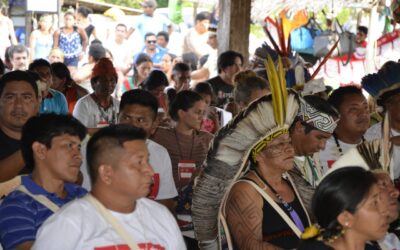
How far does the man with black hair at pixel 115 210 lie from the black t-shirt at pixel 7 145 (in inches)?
52.2

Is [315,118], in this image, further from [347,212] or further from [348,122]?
[347,212]

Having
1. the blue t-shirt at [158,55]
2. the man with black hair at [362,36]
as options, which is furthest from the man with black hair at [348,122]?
the man with black hair at [362,36]

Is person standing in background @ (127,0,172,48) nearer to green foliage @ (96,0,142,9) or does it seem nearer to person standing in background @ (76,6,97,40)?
person standing in background @ (76,6,97,40)

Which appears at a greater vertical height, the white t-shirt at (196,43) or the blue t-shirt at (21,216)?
the white t-shirt at (196,43)

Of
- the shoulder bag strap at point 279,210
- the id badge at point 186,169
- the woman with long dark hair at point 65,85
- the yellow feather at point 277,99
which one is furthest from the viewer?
the woman with long dark hair at point 65,85

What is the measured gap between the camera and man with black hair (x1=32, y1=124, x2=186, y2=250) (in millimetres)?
3553

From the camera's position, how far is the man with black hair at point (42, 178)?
154 inches

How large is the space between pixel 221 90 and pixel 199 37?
17.3ft

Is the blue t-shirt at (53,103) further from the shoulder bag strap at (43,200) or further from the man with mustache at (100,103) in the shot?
the shoulder bag strap at (43,200)

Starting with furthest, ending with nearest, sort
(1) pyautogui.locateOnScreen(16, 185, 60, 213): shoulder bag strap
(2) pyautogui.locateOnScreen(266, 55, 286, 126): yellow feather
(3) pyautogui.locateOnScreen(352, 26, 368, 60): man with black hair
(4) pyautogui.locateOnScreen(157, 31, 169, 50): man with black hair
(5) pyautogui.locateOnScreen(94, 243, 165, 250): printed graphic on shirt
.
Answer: (3) pyautogui.locateOnScreen(352, 26, 368, 60): man with black hair
(4) pyautogui.locateOnScreen(157, 31, 169, 50): man with black hair
(2) pyautogui.locateOnScreen(266, 55, 286, 126): yellow feather
(1) pyautogui.locateOnScreen(16, 185, 60, 213): shoulder bag strap
(5) pyautogui.locateOnScreen(94, 243, 165, 250): printed graphic on shirt

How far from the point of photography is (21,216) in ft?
12.9

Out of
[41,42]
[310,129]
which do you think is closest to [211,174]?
[310,129]

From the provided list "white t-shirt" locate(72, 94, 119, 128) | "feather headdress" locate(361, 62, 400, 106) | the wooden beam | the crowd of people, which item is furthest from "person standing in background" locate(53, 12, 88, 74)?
"feather headdress" locate(361, 62, 400, 106)

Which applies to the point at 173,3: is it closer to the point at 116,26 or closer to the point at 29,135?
the point at 116,26
